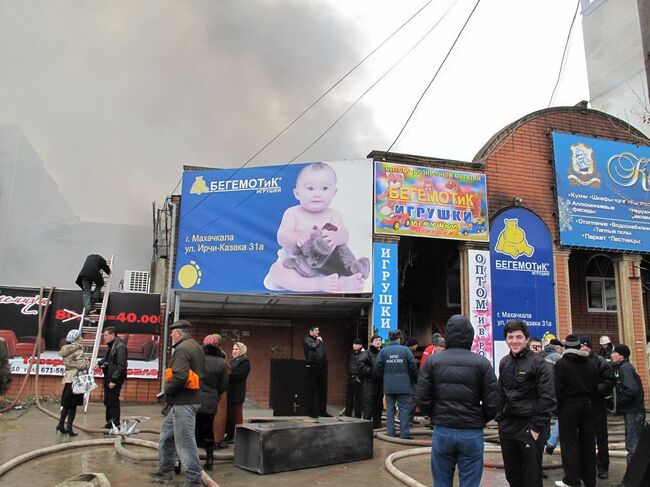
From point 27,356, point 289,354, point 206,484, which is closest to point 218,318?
point 289,354

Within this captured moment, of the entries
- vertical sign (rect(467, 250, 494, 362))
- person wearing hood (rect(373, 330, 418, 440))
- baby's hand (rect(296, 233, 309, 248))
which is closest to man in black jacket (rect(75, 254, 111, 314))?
baby's hand (rect(296, 233, 309, 248))

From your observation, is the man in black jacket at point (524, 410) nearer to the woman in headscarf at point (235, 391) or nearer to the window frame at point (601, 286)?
the woman in headscarf at point (235, 391)

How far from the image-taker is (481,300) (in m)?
12.9

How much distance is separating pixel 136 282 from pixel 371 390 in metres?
9.97

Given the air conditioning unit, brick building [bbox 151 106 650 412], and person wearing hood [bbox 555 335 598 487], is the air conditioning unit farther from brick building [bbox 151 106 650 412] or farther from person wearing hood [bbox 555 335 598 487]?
person wearing hood [bbox 555 335 598 487]

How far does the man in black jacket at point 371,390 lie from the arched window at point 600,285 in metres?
9.28

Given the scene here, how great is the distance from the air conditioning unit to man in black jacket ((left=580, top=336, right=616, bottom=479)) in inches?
→ 529

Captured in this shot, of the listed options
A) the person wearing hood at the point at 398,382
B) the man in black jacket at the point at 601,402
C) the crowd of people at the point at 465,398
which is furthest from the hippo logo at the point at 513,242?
the man in black jacket at the point at 601,402

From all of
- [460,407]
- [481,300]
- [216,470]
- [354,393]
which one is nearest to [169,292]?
→ [354,393]

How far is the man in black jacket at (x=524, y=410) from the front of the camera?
4.71 metres

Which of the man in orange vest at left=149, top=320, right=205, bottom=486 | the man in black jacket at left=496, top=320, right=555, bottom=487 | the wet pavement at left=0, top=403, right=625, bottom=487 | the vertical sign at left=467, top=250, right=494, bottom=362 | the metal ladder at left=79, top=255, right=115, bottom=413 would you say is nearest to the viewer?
the man in black jacket at left=496, top=320, right=555, bottom=487

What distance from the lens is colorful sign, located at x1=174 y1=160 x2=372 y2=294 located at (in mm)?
12109

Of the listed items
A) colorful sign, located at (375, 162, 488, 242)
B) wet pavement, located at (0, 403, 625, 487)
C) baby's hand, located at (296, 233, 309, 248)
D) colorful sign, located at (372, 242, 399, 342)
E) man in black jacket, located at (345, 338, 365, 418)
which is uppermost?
colorful sign, located at (375, 162, 488, 242)

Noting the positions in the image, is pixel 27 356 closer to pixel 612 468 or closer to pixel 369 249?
pixel 369 249
